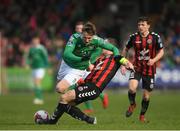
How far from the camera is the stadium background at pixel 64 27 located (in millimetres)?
31266

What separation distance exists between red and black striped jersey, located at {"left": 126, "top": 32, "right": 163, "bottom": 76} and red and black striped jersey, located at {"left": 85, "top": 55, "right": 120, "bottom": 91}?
151cm

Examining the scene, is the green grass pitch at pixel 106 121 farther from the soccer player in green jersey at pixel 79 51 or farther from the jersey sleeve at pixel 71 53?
the jersey sleeve at pixel 71 53

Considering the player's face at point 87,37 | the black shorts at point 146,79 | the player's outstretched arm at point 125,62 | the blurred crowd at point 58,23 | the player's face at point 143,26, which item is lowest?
the black shorts at point 146,79

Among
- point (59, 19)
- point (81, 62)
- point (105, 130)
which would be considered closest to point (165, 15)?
point (59, 19)

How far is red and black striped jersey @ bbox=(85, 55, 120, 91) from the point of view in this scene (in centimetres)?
1396

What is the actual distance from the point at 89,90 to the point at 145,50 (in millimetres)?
2327

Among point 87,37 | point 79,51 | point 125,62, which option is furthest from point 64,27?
point 125,62

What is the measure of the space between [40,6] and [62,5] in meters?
1.17

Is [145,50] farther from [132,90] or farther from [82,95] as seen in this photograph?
[82,95]

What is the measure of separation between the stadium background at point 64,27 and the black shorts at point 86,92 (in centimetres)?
1695

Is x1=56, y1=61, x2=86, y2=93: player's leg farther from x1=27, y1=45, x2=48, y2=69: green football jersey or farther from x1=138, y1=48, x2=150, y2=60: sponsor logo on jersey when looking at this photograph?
x1=27, y1=45, x2=48, y2=69: green football jersey

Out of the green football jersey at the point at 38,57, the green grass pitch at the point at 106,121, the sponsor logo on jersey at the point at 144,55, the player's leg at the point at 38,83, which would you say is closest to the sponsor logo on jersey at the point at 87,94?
the green grass pitch at the point at 106,121

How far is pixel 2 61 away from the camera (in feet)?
101

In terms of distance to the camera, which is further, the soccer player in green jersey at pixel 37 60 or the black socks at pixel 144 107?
the soccer player in green jersey at pixel 37 60
